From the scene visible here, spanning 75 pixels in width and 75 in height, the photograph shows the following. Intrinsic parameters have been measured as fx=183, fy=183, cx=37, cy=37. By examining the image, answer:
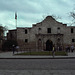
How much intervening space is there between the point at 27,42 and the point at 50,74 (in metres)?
48.6

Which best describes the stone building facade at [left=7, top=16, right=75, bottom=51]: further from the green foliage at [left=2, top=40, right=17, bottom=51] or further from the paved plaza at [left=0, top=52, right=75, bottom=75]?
the paved plaza at [left=0, top=52, right=75, bottom=75]

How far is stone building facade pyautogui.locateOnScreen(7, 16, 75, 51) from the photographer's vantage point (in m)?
57.1

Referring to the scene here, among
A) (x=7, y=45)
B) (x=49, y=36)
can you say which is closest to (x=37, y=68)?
(x=7, y=45)

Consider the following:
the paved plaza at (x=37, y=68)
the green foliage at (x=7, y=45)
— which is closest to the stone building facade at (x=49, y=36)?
the green foliage at (x=7, y=45)

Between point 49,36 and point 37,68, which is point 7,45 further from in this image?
point 37,68

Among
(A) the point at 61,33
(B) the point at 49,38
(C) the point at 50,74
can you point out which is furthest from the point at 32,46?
(C) the point at 50,74

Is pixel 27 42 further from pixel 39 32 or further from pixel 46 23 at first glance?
pixel 46 23

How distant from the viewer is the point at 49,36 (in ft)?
189

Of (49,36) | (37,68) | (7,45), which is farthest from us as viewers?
(49,36)

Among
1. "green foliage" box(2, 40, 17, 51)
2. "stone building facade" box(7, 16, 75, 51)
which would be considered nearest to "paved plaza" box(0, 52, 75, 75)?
A: "green foliage" box(2, 40, 17, 51)

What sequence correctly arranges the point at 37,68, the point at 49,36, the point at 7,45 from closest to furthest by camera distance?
the point at 37,68
the point at 7,45
the point at 49,36

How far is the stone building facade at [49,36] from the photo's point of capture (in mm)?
57094

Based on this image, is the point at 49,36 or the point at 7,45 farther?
the point at 49,36

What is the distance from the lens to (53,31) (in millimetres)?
57719
